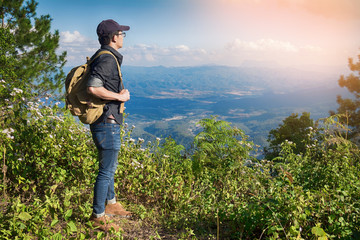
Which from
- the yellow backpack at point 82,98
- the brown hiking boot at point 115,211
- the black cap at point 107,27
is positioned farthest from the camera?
the brown hiking boot at point 115,211

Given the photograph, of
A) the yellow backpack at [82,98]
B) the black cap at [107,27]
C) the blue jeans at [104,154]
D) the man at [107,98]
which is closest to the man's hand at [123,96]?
the man at [107,98]

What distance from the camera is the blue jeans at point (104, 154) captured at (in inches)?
115

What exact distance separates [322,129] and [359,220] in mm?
3273

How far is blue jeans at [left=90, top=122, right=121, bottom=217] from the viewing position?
2926mm

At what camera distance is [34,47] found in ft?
62.0

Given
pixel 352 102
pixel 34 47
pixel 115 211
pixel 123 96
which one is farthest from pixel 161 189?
pixel 352 102

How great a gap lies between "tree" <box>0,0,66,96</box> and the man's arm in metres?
15.1

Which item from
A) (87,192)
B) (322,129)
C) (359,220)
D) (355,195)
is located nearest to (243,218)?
(359,220)

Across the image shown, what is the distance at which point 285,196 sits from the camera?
9.48 ft

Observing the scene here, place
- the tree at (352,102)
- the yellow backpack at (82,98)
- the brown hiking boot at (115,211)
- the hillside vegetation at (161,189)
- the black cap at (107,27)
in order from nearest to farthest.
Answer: the hillside vegetation at (161,189), the yellow backpack at (82,98), the black cap at (107,27), the brown hiking boot at (115,211), the tree at (352,102)

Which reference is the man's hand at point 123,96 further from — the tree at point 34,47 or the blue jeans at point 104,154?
the tree at point 34,47

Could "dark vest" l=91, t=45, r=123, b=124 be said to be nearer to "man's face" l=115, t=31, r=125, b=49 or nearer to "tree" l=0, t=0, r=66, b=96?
"man's face" l=115, t=31, r=125, b=49

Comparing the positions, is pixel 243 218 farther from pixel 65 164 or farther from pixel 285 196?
pixel 65 164

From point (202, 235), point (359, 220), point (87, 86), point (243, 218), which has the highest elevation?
point (87, 86)
